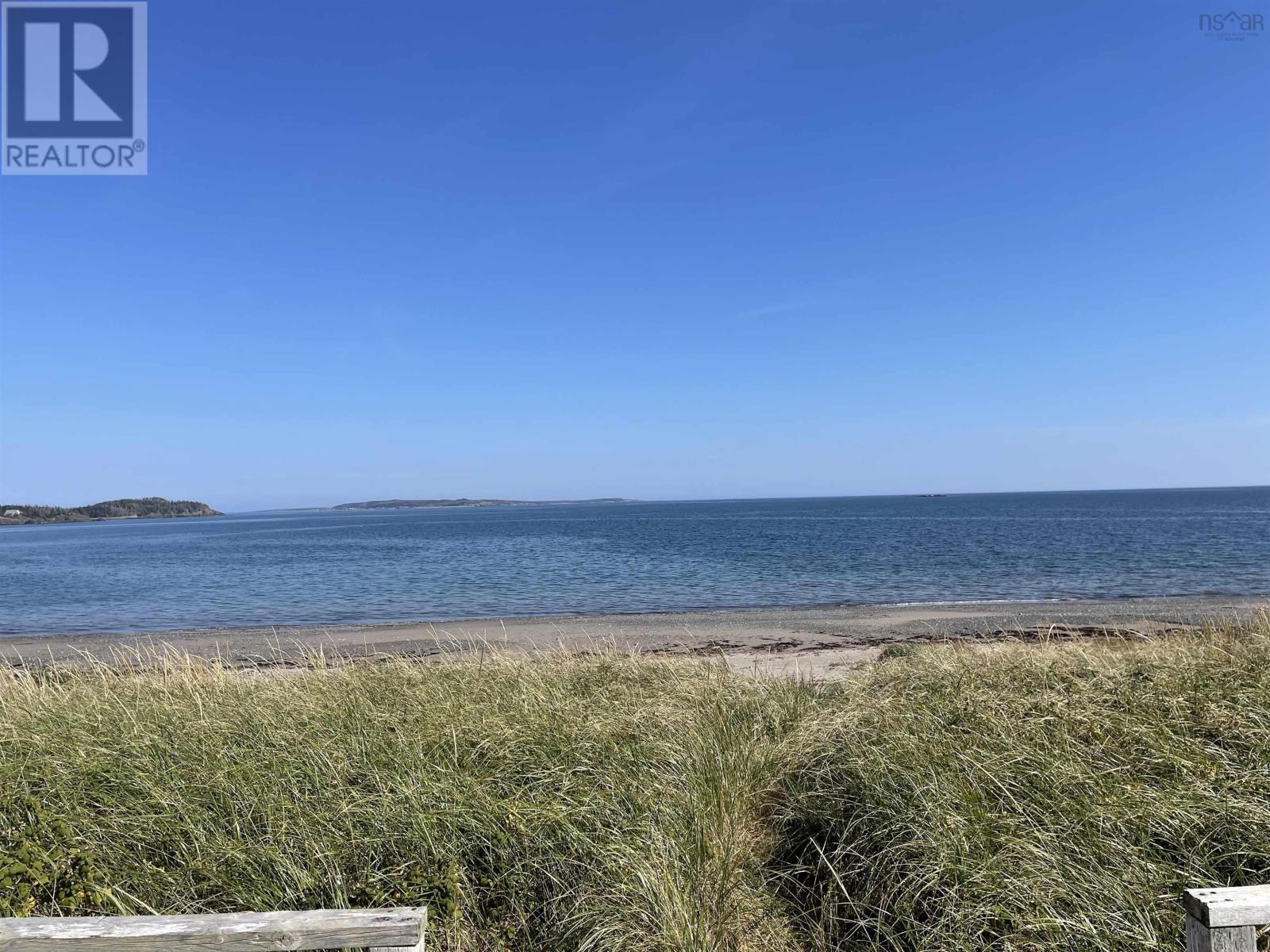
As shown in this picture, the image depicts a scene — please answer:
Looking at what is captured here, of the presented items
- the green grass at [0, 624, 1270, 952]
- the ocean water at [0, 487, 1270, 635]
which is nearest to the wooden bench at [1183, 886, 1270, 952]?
the green grass at [0, 624, 1270, 952]

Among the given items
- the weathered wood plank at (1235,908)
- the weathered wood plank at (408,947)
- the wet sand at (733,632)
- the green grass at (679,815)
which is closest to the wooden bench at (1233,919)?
the weathered wood plank at (1235,908)

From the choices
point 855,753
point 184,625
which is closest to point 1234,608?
point 855,753

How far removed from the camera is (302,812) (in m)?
4.46

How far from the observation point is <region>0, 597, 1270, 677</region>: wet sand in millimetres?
16172

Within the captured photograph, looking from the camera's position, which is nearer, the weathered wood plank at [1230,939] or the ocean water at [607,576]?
the weathered wood plank at [1230,939]

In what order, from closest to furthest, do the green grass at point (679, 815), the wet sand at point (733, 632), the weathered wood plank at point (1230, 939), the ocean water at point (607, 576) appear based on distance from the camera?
the weathered wood plank at point (1230, 939) → the green grass at point (679, 815) → the wet sand at point (733, 632) → the ocean water at point (607, 576)

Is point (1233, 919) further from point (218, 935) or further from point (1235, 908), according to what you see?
point (218, 935)

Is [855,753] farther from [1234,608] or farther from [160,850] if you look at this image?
[1234,608]

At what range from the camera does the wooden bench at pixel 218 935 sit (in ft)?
7.43

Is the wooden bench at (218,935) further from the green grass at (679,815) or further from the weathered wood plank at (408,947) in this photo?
the green grass at (679,815)

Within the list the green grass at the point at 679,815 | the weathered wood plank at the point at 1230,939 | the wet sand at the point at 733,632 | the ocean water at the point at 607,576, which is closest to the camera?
the weathered wood plank at the point at 1230,939

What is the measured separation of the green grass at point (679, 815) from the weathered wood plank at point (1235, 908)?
3.95 feet

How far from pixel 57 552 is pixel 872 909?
87.4 meters

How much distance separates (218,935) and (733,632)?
59.3 feet
